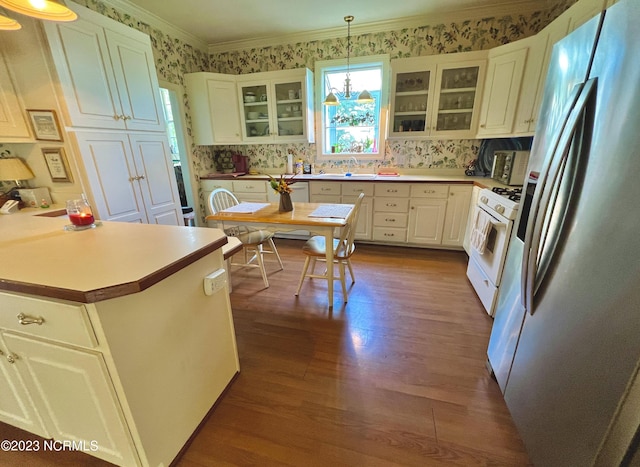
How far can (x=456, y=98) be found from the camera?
123 inches

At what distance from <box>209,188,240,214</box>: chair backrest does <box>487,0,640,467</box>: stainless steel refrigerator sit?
7.89 feet

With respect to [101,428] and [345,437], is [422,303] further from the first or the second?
[101,428]

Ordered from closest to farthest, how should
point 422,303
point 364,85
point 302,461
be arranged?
point 302,461 < point 422,303 < point 364,85

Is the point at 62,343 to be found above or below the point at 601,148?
below

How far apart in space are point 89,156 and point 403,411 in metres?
2.85

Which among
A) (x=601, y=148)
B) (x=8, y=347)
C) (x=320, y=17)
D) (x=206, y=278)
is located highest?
(x=320, y=17)

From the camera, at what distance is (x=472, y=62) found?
9.53 feet

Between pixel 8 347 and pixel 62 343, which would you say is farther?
pixel 8 347

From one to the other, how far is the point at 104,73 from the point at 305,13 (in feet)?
6.81

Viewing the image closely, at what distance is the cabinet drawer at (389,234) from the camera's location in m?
3.35

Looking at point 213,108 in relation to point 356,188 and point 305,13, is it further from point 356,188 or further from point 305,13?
point 356,188

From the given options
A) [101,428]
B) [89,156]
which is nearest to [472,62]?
[89,156]

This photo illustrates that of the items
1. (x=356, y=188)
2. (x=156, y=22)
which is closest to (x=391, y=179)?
(x=356, y=188)

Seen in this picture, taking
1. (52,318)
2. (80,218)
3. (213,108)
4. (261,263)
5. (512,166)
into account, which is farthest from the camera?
(213,108)
